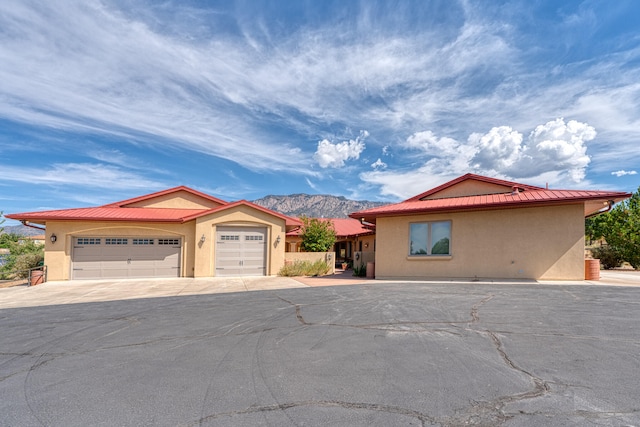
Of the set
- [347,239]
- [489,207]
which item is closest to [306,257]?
[489,207]

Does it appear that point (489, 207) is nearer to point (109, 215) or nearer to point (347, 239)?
point (109, 215)

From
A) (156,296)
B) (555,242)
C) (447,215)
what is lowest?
(156,296)

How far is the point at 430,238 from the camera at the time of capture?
16.0 metres

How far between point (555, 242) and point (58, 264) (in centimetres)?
2194

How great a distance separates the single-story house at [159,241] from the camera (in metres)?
17.7

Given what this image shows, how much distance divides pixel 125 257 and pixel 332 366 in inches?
673

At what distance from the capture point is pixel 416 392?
3.94 metres

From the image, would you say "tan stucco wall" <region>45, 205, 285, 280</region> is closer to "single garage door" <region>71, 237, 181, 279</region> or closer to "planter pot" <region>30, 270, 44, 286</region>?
"single garage door" <region>71, 237, 181, 279</region>

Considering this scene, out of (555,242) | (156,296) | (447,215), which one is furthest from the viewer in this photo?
(447,215)

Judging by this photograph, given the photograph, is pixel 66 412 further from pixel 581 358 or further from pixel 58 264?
pixel 58 264

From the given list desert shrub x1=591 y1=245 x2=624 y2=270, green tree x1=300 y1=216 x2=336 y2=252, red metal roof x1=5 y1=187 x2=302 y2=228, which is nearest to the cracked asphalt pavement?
red metal roof x1=5 y1=187 x2=302 y2=228

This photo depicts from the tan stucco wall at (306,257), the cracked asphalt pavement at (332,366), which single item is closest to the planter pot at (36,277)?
the cracked asphalt pavement at (332,366)

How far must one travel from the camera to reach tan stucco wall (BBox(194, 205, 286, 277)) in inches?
741

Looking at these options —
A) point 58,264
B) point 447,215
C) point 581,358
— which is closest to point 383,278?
point 447,215
